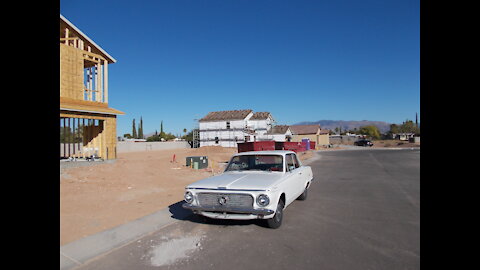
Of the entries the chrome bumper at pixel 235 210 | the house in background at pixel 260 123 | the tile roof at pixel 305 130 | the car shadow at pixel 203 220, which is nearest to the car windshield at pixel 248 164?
the car shadow at pixel 203 220

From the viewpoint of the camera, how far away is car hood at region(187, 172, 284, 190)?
17.3ft

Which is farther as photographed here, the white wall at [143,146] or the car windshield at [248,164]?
the white wall at [143,146]

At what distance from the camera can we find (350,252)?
423cm

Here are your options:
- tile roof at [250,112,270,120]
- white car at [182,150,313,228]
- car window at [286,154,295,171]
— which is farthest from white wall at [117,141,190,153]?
white car at [182,150,313,228]

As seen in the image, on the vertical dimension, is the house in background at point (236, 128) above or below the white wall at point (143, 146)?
above

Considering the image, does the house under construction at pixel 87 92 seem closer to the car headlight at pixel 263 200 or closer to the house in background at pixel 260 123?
the car headlight at pixel 263 200

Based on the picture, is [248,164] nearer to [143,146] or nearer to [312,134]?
[143,146]

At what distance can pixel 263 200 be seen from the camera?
5.02 meters

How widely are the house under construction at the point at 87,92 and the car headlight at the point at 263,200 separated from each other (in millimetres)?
A: 12611

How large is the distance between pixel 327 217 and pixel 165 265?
12.2ft

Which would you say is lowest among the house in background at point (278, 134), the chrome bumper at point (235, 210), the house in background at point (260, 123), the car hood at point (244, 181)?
the chrome bumper at point (235, 210)

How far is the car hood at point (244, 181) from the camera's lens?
17.3ft

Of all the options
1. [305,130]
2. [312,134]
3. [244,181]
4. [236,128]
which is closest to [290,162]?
[244,181]
